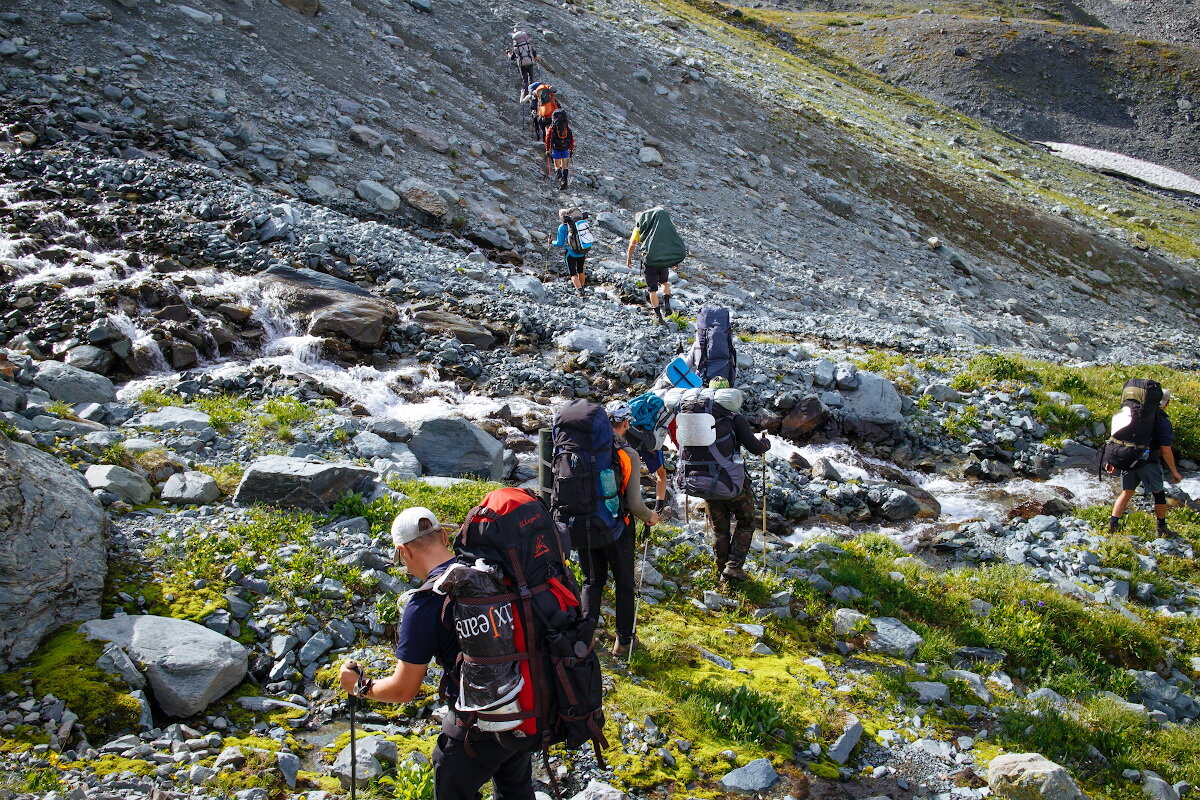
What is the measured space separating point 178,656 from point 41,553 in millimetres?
1432

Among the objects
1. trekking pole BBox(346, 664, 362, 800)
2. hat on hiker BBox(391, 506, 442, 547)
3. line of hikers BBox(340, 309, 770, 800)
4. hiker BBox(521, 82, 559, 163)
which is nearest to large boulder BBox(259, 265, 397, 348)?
hiker BBox(521, 82, 559, 163)

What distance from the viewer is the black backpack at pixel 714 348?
1078 centimetres

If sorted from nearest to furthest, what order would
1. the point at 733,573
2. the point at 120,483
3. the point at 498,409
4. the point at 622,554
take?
1. the point at 622,554
2. the point at 120,483
3. the point at 733,573
4. the point at 498,409

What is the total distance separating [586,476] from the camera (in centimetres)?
611

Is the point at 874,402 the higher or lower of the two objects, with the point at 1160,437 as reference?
lower

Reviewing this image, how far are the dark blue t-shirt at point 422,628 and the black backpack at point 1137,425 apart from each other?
11138mm

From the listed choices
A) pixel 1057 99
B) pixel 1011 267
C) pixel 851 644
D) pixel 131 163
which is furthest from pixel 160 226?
pixel 1057 99

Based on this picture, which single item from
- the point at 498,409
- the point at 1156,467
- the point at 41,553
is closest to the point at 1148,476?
the point at 1156,467

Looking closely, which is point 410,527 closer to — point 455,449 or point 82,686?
point 82,686

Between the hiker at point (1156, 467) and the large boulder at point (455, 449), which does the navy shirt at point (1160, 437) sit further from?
the large boulder at point (455, 449)

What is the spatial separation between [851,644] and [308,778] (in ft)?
18.0

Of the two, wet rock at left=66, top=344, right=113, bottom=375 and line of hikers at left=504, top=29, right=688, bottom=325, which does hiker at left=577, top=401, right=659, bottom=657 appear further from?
wet rock at left=66, top=344, right=113, bottom=375

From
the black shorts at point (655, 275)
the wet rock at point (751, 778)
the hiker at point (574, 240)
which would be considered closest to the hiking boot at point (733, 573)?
the wet rock at point (751, 778)

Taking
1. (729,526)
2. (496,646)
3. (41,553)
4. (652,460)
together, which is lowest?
(41,553)
